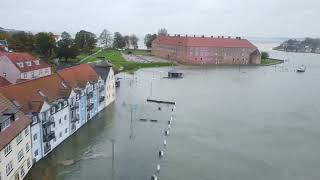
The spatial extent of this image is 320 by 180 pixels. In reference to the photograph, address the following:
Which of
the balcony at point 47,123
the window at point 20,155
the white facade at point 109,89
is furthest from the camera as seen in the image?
the white facade at point 109,89

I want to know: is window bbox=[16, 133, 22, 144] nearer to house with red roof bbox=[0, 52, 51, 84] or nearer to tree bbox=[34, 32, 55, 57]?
house with red roof bbox=[0, 52, 51, 84]

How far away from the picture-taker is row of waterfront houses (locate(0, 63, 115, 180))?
1762 centimetres

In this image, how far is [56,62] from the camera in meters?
58.2

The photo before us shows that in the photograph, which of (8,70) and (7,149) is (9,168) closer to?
(7,149)

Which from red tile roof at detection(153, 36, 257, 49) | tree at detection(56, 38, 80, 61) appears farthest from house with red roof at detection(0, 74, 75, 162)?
red tile roof at detection(153, 36, 257, 49)

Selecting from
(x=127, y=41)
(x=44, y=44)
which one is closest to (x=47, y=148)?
(x=44, y=44)

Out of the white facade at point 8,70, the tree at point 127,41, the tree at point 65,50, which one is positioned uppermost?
the tree at point 127,41

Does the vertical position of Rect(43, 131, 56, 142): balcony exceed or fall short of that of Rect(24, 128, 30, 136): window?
it falls short

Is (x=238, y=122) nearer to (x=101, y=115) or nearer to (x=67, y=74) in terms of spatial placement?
(x=101, y=115)

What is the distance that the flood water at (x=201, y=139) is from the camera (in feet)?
70.6

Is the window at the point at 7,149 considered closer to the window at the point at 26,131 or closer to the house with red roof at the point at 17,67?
the window at the point at 26,131

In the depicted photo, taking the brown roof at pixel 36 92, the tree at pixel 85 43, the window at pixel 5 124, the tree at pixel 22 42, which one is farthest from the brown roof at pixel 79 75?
the tree at pixel 85 43

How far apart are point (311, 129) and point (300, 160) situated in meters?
8.26

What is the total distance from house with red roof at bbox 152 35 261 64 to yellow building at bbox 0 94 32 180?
6356 centimetres
